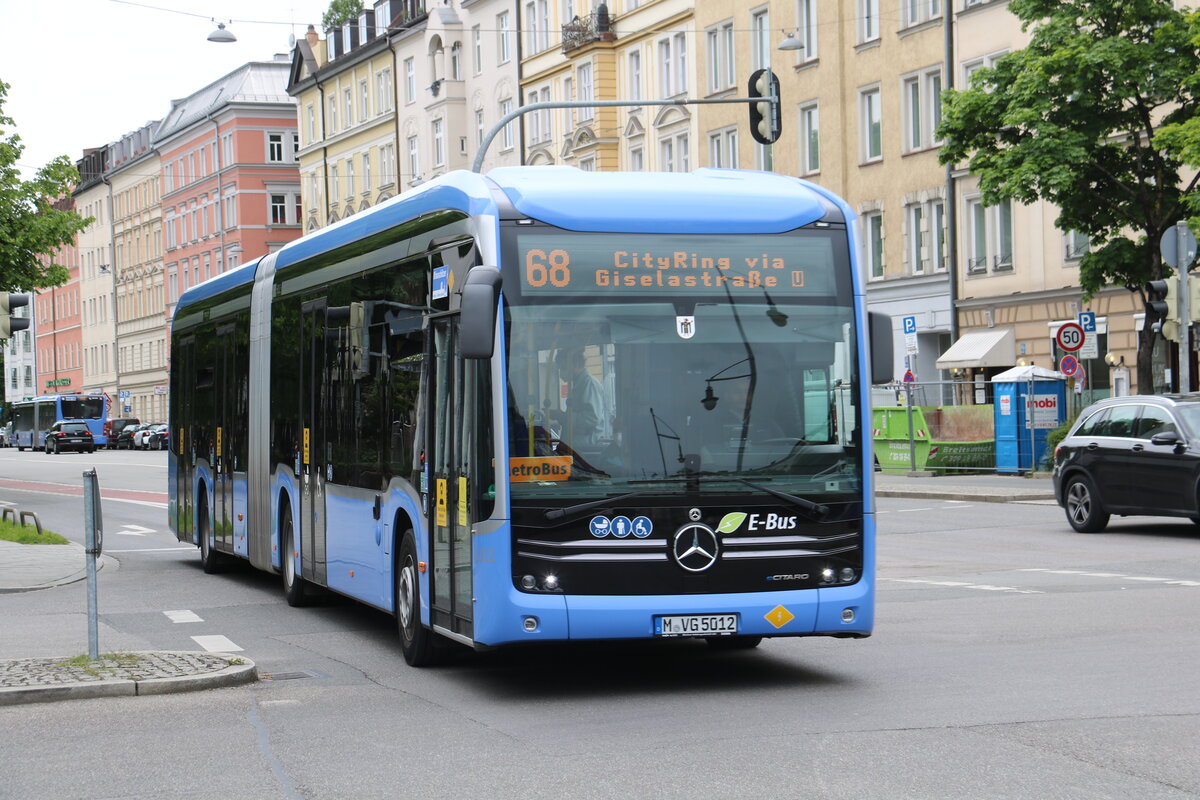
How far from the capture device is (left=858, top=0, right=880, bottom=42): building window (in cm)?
5056

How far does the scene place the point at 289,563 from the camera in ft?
54.3

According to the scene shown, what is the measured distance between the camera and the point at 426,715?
9867mm

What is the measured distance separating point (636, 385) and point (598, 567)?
1.02 metres

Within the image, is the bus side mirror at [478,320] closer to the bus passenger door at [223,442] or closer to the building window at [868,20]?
the bus passenger door at [223,442]

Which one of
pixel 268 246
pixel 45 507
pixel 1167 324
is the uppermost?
pixel 268 246

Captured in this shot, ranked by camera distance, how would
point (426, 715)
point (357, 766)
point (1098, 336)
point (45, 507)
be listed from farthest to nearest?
point (1098, 336), point (45, 507), point (426, 715), point (357, 766)

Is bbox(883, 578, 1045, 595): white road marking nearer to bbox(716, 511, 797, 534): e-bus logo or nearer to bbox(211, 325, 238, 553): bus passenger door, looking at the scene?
bbox(716, 511, 797, 534): e-bus logo

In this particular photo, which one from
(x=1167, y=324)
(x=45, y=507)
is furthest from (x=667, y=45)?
(x=1167, y=324)

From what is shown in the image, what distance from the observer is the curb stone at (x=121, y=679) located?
10523 mm

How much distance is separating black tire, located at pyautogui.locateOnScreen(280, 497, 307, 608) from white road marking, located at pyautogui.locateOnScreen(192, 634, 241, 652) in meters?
2.04

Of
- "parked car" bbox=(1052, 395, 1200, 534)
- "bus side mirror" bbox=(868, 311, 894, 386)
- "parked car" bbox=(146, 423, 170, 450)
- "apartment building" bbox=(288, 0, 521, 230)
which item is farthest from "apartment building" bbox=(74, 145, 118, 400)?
"bus side mirror" bbox=(868, 311, 894, 386)

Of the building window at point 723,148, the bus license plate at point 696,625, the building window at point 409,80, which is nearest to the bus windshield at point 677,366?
the bus license plate at point 696,625

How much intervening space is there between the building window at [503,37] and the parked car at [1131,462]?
174 feet

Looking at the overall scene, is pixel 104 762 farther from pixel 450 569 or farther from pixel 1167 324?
pixel 1167 324
